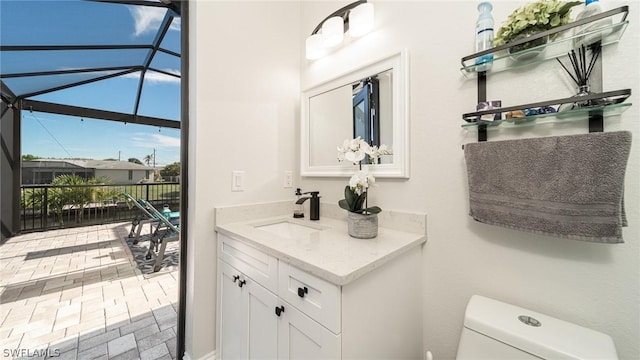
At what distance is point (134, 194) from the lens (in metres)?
3.94

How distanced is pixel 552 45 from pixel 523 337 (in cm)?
101

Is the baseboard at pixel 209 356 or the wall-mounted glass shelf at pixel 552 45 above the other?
the wall-mounted glass shelf at pixel 552 45

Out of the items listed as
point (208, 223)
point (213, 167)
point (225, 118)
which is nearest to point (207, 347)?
point (208, 223)

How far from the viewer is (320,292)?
71 cm

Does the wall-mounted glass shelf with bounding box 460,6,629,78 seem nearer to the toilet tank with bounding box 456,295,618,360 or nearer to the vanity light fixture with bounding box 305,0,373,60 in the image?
the vanity light fixture with bounding box 305,0,373,60

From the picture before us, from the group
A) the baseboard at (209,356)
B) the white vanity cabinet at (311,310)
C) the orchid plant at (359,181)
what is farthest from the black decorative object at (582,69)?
the baseboard at (209,356)

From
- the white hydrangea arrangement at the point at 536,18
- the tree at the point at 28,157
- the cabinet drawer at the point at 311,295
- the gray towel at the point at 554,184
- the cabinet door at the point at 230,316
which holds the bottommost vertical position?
the cabinet door at the point at 230,316

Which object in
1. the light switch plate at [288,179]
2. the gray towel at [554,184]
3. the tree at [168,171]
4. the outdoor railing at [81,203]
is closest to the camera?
the gray towel at [554,184]

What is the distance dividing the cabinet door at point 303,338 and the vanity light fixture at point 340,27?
4.98ft

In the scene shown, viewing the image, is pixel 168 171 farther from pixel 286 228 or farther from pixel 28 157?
pixel 286 228

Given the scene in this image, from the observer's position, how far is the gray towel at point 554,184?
2.06 ft

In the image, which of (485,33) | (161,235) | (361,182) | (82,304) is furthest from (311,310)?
(161,235)

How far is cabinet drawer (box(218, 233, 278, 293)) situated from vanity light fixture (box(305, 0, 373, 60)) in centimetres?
136

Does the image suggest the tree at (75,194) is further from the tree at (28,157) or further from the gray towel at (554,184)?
the gray towel at (554,184)
